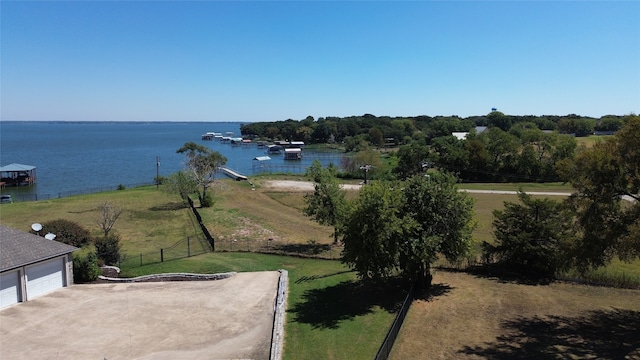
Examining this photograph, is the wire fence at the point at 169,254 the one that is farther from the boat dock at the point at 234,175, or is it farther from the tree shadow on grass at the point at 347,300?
the boat dock at the point at 234,175

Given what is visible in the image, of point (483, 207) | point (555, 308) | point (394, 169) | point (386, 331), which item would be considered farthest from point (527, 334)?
point (394, 169)

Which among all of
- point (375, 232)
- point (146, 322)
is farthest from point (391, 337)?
point (146, 322)

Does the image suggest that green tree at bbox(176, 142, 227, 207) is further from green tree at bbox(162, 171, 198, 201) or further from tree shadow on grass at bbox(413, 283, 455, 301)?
tree shadow on grass at bbox(413, 283, 455, 301)

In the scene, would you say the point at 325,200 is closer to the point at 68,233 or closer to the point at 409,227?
the point at 409,227

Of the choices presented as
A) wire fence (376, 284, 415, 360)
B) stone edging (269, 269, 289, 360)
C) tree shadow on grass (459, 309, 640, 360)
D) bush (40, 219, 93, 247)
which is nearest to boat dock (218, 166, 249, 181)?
bush (40, 219, 93, 247)

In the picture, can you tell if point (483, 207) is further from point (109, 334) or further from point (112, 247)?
point (109, 334)

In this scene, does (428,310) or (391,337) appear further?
(428,310)
